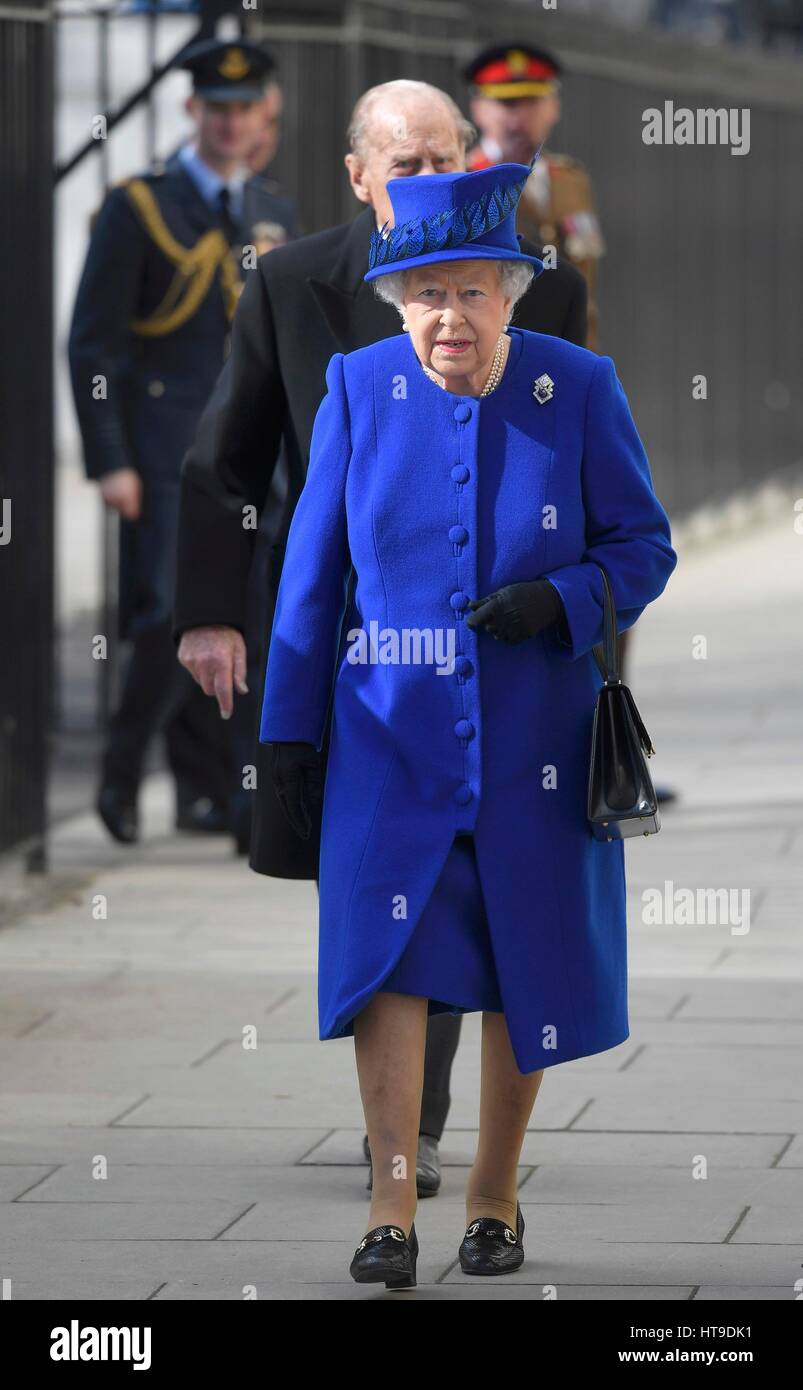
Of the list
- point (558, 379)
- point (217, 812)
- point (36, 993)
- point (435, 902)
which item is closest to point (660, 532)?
point (558, 379)

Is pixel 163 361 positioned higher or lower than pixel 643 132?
lower

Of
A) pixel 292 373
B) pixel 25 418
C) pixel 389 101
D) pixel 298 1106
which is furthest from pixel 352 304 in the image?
pixel 25 418

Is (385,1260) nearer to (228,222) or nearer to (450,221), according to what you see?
(450,221)

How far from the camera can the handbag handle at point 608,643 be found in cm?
429

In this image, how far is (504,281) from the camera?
429cm

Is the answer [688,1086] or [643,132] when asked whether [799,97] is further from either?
[688,1086]

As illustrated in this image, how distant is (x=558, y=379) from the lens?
4.35 m

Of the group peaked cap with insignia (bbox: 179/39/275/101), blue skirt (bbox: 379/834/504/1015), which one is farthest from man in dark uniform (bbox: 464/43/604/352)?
blue skirt (bbox: 379/834/504/1015)

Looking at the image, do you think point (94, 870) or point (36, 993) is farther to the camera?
point (94, 870)

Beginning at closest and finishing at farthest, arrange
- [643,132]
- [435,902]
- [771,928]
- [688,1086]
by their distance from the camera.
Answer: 1. [435,902]
2. [688,1086]
3. [771,928]
4. [643,132]

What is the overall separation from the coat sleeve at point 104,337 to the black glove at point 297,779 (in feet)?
13.5

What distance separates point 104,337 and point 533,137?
136cm

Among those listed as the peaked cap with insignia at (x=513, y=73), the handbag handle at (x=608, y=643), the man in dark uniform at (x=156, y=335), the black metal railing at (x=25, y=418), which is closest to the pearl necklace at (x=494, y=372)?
the handbag handle at (x=608, y=643)
